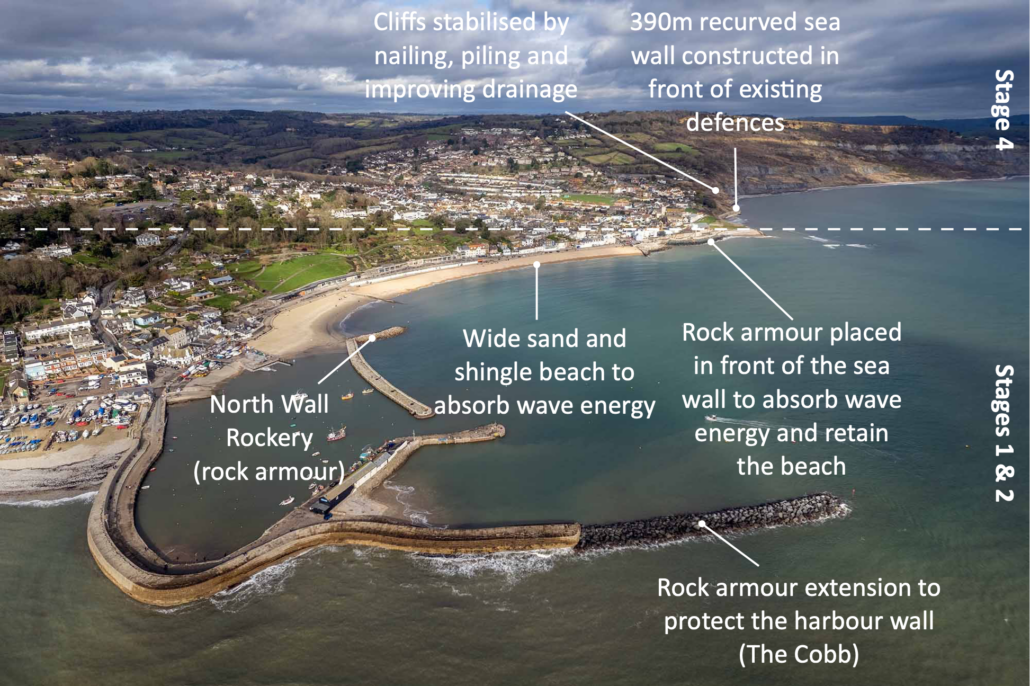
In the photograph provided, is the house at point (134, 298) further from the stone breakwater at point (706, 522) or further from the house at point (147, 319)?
the stone breakwater at point (706, 522)

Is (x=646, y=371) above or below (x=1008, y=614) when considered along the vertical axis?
above

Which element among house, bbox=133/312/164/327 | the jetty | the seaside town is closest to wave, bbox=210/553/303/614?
the jetty

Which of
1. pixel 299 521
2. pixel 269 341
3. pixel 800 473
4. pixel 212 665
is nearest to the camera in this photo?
pixel 212 665

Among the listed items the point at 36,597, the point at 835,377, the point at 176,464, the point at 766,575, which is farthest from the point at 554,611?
the point at 835,377

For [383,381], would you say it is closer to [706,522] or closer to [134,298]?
[706,522]

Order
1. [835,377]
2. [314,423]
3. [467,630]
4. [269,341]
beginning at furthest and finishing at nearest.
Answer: [269,341] → [835,377] → [314,423] → [467,630]

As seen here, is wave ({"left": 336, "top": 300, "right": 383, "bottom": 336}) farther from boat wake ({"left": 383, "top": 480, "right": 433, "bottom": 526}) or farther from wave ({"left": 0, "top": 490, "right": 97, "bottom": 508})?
wave ({"left": 0, "top": 490, "right": 97, "bottom": 508})

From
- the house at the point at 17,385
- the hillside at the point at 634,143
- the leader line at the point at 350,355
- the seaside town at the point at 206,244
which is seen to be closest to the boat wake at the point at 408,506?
the leader line at the point at 350,355

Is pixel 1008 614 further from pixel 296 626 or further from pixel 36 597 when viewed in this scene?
pixel 36 597

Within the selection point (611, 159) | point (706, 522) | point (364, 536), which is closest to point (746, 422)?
point (706, 522)
